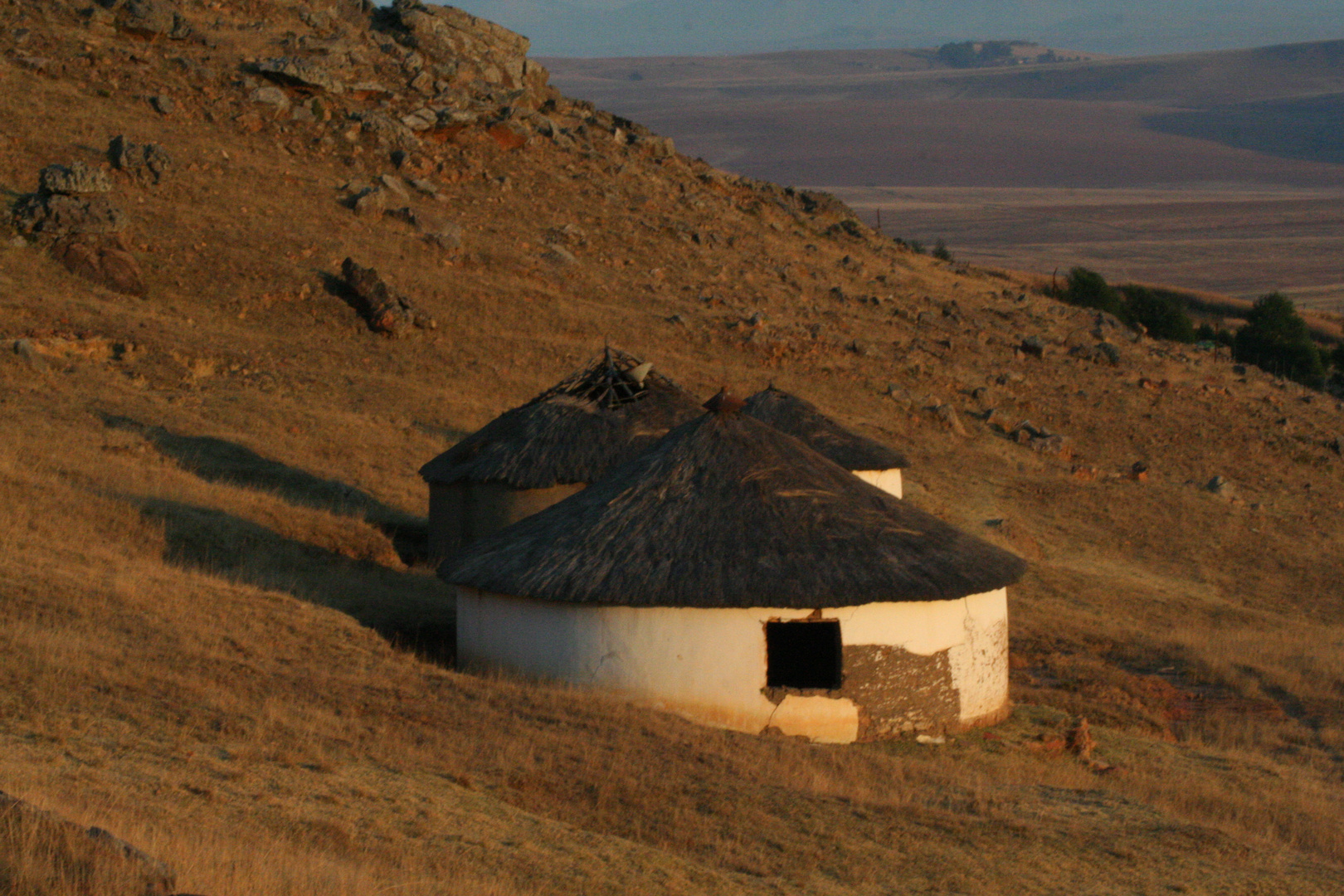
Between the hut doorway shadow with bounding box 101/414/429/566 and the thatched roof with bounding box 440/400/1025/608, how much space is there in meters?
7.23

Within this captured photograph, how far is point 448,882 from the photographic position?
28.1ft

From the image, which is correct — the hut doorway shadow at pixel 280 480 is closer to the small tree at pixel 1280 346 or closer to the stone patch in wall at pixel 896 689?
the stone patch in wall at pixel 896 689

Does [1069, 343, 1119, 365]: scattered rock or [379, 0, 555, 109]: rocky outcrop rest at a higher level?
→ [379, 0, 555, 109]: rocky outcrop

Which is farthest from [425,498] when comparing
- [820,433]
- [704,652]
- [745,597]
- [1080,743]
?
[1080,743]

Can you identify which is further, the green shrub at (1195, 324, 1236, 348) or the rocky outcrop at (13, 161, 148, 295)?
the green shrub at (1195, 324, 1236, 348)

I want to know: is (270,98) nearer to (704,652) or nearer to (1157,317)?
(704,652)

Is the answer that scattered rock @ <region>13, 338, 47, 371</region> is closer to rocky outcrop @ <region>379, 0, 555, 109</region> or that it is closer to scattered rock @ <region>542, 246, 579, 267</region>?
scattered rock @ <region>542, 246, 579, 267</region>

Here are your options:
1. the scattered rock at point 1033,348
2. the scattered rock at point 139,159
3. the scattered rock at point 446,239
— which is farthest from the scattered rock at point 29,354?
the scattered rock at point 1033,348

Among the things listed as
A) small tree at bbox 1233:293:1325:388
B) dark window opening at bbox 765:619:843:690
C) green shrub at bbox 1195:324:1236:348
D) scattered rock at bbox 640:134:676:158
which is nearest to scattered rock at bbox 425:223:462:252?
scattered rock at bbox 640:134:676:158

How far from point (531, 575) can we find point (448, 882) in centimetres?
716

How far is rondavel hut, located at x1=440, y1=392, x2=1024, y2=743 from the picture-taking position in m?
15.1

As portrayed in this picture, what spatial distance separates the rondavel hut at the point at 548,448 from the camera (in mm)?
22234

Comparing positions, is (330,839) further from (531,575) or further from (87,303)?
(87,303)

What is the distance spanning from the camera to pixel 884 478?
89.0ft
